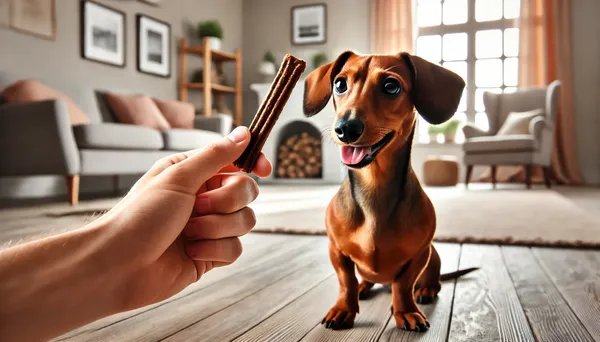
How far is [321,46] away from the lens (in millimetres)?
6613

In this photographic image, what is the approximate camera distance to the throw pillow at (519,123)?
498cm

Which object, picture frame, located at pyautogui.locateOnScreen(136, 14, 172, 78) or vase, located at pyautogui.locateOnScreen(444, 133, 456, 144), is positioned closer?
picture frame, located at pyautogui.locateOnScreen(136, 14, 172, 78)

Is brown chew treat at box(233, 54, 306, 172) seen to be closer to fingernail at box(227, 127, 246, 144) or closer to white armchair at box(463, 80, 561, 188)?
fingernail at box(227, 127, 246, 144)

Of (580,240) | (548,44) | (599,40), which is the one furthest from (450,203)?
(599,40)

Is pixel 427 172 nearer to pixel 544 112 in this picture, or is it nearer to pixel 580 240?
pixel 544 112

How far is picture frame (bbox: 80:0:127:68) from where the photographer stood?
14.3 ft

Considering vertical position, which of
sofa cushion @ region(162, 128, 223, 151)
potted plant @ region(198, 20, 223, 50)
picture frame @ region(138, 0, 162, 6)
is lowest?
sofa cushion @ region(162, 128, 223, 151)

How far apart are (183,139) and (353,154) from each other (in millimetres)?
3587

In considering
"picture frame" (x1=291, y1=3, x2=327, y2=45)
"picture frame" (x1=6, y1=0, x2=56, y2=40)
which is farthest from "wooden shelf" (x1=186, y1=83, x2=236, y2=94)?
"picture frame" (x1=6, y1=0, x2=56, y2=40)

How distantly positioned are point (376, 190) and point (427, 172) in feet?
15.9

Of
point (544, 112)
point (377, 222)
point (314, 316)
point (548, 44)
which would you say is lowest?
point (314, 316)

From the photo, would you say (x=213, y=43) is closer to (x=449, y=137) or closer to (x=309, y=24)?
(x=309, y=24)

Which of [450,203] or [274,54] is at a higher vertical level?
[274,54]

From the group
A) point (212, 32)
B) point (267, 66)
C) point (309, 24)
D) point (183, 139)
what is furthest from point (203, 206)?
point (309, 24)
